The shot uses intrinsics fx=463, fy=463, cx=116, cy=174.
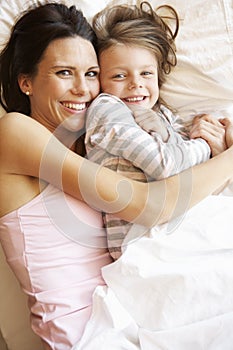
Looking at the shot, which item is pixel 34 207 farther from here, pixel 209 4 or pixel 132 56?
pixel 209 4

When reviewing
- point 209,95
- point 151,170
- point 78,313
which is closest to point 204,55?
point 209,95

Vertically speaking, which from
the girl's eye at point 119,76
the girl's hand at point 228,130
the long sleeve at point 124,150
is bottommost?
the girl's hand at point 228,130

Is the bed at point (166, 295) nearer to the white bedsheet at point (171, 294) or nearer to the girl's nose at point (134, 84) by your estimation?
the white bedsheet at point (171, 294)

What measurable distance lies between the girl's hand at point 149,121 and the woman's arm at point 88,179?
124 mm

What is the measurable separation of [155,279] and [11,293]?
0.42 meters

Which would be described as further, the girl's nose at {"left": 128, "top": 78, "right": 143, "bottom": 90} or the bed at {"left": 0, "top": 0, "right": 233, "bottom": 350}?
the girl's nose at {"left": 128, "top": 78, "right": 143, "bottom": 90}

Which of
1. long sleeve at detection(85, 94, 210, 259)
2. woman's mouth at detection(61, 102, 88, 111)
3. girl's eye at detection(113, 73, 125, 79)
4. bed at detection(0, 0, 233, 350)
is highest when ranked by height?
girl's eye at detection(113, 73, 125, 79)

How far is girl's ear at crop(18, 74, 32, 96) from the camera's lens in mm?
1144

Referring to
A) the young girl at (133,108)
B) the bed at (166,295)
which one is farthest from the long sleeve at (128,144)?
the bed at (166,295)

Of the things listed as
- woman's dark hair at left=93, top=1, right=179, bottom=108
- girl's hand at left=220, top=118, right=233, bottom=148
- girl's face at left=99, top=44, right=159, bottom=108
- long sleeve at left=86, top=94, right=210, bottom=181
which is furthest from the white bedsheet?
woman's dark hair at left=93, top=1, right=179, bottom=108

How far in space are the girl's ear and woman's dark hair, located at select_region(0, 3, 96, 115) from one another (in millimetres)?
12

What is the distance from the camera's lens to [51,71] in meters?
1.10

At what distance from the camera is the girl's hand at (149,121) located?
110 cm

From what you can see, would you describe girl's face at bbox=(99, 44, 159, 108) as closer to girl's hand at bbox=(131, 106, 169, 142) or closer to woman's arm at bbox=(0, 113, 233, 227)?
girl's hand at bbox=(131, 106, 169, 142)
